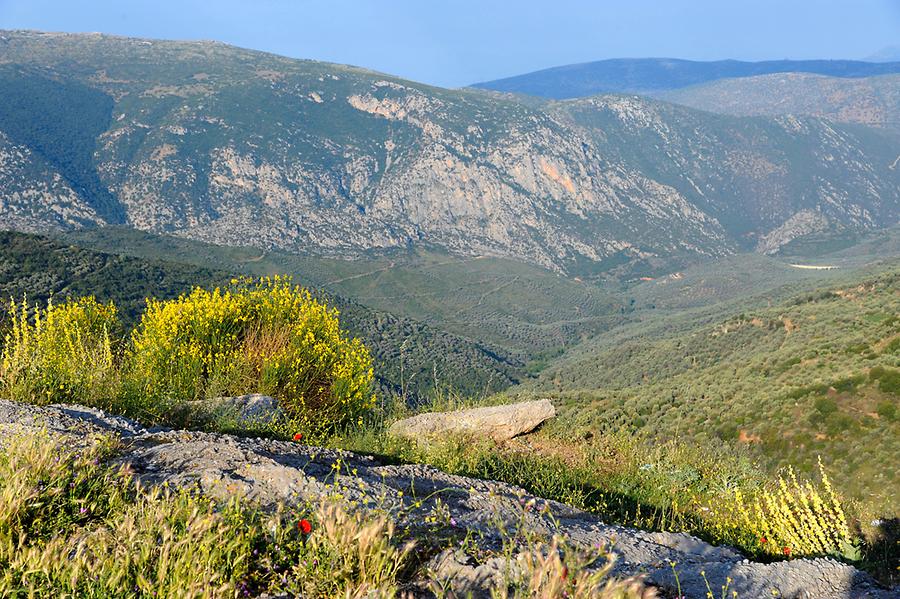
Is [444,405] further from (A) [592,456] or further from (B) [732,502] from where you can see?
(B) [732,502]

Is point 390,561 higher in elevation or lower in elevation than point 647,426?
higher

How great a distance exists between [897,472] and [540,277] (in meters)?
169

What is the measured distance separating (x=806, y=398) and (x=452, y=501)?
23.8m

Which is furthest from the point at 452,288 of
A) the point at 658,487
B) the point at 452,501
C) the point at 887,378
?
the point at 452,501

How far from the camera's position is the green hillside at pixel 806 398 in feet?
58.7

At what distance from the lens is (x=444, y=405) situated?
37.6 ft

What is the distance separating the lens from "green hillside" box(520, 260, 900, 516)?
17906 millimetres

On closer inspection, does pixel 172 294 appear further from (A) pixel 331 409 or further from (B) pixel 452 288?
(B) pixel 452 288

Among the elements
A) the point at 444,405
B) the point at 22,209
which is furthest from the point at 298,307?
the point at 22,209

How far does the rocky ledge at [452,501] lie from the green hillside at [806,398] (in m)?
5.37

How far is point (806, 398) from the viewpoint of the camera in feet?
76.9

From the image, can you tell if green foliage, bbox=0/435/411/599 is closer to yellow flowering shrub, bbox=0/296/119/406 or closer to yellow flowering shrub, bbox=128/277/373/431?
yellow flowering shrub, bbox=0/296/119/406

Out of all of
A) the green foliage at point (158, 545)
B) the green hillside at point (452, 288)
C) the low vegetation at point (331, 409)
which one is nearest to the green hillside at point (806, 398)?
the low vegetation at point (331, 409)

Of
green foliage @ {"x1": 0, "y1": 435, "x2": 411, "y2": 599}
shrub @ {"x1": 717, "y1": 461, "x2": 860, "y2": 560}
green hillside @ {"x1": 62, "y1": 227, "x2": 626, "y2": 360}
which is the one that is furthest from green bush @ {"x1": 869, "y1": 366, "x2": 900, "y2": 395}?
green hillside @ {"x1": 62, "y1": 227, "x2": 626, "y2": 360}
